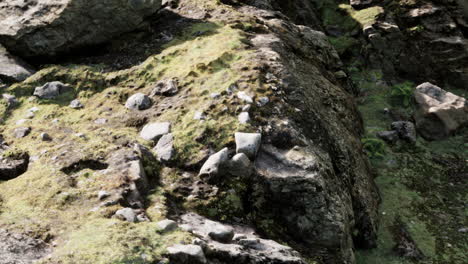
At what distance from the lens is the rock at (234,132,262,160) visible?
261 inches

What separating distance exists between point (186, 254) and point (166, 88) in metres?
4.50

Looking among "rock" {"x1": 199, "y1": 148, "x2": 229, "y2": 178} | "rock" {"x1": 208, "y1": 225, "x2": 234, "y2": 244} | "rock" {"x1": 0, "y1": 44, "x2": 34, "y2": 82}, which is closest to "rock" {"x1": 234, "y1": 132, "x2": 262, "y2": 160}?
"rock" {"x1": 199, "y1": 148, "x2": 229, "y2": 178}

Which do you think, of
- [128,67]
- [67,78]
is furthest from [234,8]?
[67,78]

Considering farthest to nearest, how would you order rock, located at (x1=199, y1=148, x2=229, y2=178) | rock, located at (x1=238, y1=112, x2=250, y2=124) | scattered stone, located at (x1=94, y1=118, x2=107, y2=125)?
1. scattered stone, located at (x1=94, y1=118, x2=107, y2=125)
2. rock, located at (x1=238, y1=112, x2=250, y2=124)
3. rock, located at (x1=199, y1=148, x2=229, y2=178)

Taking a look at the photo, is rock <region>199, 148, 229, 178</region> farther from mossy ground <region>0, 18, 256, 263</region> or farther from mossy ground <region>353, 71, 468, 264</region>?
mossy ground <region>353, 71, 468, 264</region>

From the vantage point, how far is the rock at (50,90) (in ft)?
28.6

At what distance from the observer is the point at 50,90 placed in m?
8.79

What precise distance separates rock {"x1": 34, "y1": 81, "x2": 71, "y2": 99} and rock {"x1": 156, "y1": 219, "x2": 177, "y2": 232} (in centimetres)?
516

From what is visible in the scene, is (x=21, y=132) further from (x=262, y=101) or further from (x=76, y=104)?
(x=262, y=101)

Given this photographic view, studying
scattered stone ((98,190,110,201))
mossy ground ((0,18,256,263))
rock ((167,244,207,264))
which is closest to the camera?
rock ((167,244,207,264))

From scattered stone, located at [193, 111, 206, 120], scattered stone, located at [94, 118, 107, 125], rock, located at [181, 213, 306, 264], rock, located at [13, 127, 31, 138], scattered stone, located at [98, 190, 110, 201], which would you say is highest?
scattered stone, located at [193, 111, 206, 120]

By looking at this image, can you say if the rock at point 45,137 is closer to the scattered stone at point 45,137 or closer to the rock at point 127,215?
the scattered stone at point 45,137

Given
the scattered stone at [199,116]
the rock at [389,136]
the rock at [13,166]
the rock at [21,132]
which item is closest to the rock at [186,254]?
the scattered stone at [199,116]

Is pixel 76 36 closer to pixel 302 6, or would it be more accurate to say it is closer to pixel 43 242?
pixel 43 242
